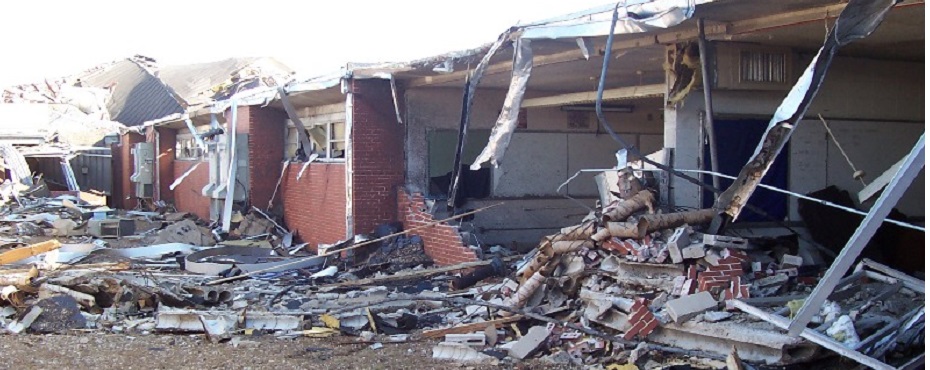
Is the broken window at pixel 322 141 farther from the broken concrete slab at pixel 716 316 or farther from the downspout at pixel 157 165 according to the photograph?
the downspout at pixel 157 165

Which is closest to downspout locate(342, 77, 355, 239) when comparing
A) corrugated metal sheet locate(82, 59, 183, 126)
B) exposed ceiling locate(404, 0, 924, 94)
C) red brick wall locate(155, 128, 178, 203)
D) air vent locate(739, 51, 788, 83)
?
exposed ceiling locate(404, 0, 924, 94)

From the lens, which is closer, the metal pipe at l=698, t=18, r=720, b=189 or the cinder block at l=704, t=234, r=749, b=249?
the cinder block at l=704, t=234, r=749, b=249

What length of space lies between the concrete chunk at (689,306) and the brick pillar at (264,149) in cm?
1139

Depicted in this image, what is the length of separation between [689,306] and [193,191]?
700 inches

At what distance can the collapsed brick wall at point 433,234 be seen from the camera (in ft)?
39.6

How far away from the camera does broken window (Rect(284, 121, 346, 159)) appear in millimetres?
15109

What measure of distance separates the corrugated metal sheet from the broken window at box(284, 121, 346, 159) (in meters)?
22.2

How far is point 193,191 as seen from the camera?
2283cm

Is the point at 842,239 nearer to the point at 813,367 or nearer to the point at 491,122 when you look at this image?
the point at 813,367

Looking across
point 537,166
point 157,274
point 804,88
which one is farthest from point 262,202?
point 804,88

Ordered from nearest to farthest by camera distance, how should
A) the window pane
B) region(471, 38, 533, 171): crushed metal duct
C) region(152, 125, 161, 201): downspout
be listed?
region(471, 38, 533, 171): crushed metal duct
the window pane
region(152, 125, 161, 201): downspout

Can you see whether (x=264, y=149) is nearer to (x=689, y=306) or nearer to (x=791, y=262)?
(x=791, y=262)

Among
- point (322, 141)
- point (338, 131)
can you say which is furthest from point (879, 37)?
point (322, 141)

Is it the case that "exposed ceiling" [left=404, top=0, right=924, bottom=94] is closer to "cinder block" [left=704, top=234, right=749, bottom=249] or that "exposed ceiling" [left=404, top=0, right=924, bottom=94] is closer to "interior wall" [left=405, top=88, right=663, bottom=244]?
"interior wall" [left=405, top=88, right=663, bottom=244]
